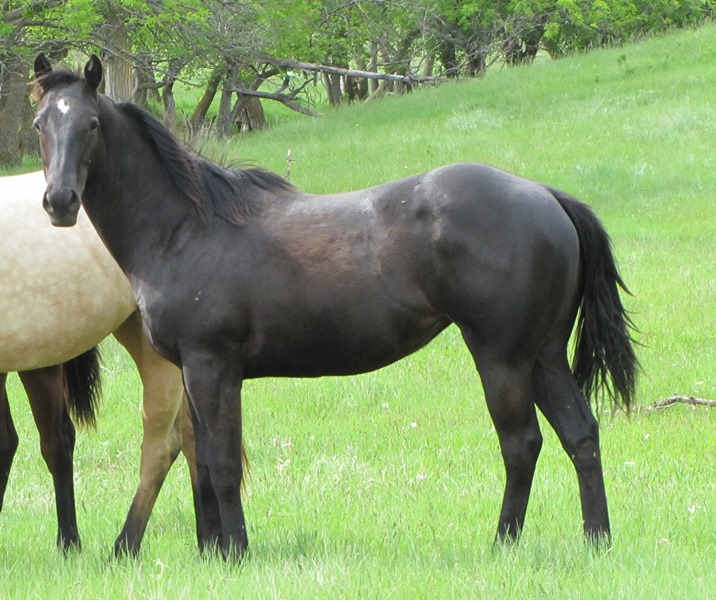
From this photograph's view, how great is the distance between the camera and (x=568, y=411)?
167 inches

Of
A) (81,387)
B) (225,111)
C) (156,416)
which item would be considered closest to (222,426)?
(156,416)

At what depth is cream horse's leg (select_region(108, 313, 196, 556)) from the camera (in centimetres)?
507

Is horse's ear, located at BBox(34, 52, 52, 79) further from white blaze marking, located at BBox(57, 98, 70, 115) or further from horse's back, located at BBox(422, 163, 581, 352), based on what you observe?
horse's back, located at BBox(422, 163, 581, 352)

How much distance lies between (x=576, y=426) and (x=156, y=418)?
2.10m

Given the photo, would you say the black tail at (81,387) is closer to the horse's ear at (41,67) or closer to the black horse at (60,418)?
the black horse at (60,418)

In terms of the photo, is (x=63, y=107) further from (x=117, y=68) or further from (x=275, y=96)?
→ (x=275, y=96)

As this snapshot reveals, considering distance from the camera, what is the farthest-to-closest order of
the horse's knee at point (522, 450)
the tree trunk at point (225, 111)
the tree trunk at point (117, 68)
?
1. the tree trunk at point (225, 111)
2. the tree trunk at point (117, 68)
3. the horse's knee at point (522, 450)

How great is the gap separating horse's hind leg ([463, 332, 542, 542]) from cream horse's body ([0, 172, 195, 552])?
5.80ft

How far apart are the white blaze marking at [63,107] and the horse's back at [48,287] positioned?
988 millimetres

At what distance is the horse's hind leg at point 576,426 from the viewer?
13.7ft

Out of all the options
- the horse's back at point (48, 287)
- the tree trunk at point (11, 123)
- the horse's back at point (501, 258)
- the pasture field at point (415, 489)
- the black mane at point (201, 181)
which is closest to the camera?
the pasture field at point (415, 489)

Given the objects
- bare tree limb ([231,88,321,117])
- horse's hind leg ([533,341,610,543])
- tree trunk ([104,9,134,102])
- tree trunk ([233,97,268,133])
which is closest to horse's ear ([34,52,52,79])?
horse's hind leg ([533,341,610,543])

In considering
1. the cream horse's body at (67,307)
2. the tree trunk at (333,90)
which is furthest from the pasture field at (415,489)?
the tree trunk at (333,90)

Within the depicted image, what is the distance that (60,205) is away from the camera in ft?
12.4
